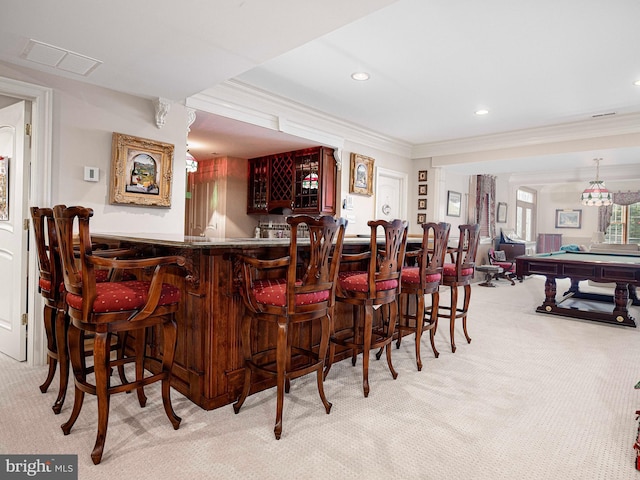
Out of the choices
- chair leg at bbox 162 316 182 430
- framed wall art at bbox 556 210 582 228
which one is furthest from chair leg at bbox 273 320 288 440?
framed wall art at bbox 556 210 582 228

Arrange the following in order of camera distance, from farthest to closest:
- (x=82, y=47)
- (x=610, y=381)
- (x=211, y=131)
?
(x=211, y=131)
(x=610, y=381)
(x=82, y=47)

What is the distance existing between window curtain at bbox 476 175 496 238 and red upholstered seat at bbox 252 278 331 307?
6.86m

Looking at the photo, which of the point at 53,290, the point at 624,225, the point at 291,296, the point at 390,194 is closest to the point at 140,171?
the point at 53,290

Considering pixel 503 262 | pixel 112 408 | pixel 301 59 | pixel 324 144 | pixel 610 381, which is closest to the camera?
pixel 112 408

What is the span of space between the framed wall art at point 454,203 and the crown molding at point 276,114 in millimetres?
1935

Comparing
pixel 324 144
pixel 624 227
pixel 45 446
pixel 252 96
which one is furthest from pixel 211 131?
pixel 624 227

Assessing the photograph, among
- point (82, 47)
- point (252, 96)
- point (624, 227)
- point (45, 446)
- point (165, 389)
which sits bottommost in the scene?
point (45, 446)

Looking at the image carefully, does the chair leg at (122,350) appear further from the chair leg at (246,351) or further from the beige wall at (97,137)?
the beige wall at (97,137)

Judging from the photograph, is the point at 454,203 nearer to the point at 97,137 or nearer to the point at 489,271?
the point at 489,271

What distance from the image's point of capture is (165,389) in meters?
1.93

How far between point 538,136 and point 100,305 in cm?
597

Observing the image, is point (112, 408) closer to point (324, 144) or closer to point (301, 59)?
point (301, 59)

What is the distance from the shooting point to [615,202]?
10555 millimetres

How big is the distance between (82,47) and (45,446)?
2294 mm
